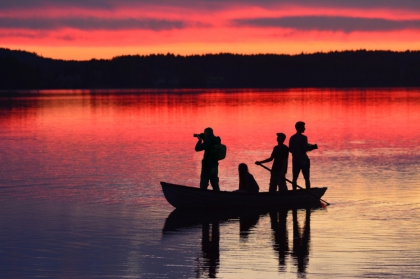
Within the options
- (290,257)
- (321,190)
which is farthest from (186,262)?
(321,190)

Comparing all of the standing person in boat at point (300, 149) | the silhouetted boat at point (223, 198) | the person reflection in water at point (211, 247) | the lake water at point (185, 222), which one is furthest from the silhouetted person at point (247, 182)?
the person reflection in water at point (211, 247)

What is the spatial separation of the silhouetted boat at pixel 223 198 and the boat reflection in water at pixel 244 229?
19 centimetres

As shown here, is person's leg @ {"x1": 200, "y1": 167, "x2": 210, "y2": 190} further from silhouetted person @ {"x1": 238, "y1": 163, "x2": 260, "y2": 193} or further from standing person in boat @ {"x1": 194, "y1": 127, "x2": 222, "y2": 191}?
silhouetted person @ {"x1": 238, "y1": 163, "x2": 260, "y2": 193}

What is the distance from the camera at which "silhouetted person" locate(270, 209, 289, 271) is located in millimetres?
14364

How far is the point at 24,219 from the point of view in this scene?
59.7 feet

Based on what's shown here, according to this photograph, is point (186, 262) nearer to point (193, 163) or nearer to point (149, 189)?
point (149, 189)

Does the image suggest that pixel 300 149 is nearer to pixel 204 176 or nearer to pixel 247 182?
pixel 247 182

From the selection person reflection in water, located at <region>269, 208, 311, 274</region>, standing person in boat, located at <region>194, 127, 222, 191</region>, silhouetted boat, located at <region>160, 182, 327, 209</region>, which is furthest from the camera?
standing person in boat, located at <region>194, 127, 222, 191</region>

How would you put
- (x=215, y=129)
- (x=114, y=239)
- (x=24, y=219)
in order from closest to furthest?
(x=114, y=239) → (x=24, y=219) → (x=215, y=129)

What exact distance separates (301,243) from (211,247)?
183cm

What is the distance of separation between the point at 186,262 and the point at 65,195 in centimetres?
904

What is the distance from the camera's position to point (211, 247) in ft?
49.8

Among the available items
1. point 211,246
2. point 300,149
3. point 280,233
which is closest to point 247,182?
point 300,149

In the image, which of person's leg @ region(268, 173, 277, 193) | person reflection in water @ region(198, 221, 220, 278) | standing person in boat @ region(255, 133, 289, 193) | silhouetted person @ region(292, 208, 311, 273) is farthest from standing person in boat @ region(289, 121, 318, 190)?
person reflection in water @ region(198, 221, 220, 278)
